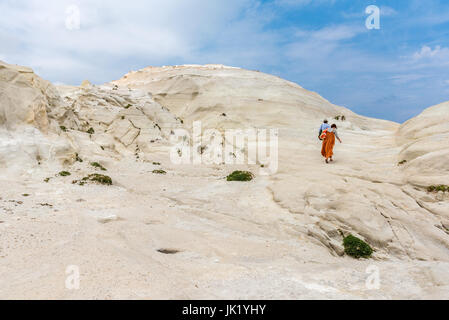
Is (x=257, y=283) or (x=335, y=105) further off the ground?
(x=335, y=105)

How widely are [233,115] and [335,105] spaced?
22.4 metres

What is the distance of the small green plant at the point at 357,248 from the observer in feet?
32.2

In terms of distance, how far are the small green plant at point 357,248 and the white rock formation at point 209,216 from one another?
259 millimetres

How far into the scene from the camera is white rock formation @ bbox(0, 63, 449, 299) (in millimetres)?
6125

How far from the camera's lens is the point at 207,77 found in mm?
45688
